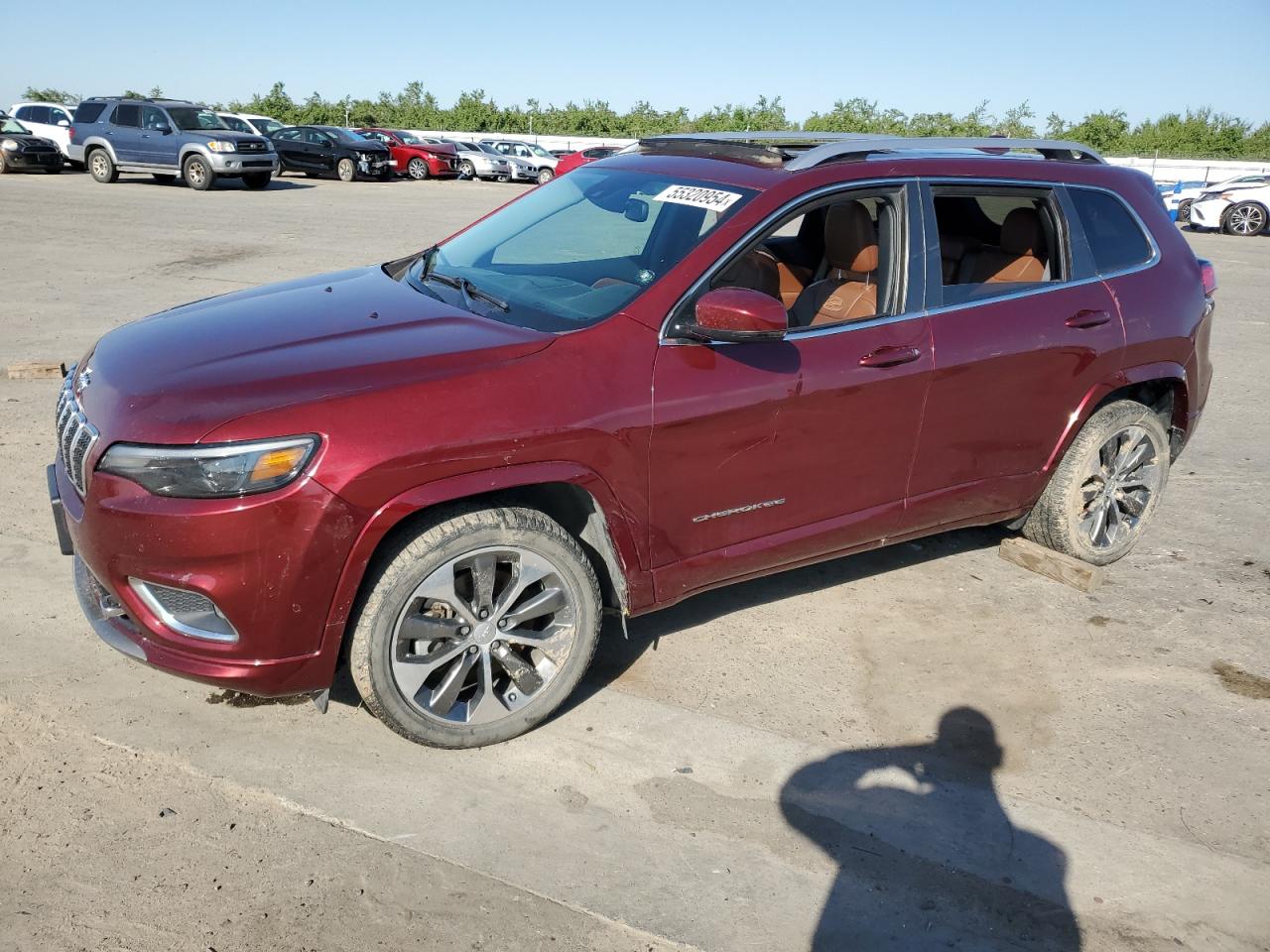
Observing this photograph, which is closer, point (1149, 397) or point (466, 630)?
point (466, 630)

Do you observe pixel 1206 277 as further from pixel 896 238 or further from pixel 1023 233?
pixel 896 238

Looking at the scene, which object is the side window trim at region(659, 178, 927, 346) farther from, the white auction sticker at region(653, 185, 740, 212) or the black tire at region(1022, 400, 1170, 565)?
the black tire at region(1022, 400, 1170, 565)

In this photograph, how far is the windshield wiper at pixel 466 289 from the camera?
3.76 metres

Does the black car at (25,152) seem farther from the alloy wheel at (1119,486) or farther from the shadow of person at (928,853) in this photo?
the shadow of person at (928,853)

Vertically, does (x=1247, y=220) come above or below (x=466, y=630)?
above

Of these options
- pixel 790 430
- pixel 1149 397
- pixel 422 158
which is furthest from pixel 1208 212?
pixel 790 430

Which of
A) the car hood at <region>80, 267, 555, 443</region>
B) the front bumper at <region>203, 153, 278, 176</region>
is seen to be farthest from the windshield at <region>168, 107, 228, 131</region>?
the car hood at <region>80, 267, 555, 443</region>

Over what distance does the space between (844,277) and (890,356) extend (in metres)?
0.60

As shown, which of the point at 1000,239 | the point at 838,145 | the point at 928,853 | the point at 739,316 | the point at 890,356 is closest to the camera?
the point at 928,853

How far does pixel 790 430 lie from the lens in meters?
3.72

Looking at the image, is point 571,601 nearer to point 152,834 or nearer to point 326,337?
point 326,337

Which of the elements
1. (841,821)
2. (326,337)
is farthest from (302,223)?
(841,821)

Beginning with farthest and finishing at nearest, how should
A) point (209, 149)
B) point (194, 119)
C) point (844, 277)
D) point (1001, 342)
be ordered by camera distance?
point (194, 119) → point (209, 149) → point (844, 277) → point (1001, 342)

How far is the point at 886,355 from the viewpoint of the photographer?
392 centimetres
